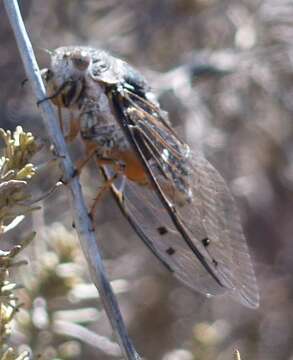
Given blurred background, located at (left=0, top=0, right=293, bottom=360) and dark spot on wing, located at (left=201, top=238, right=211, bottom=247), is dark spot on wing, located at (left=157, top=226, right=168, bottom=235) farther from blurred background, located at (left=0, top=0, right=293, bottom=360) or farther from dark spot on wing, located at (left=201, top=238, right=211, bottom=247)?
blurred background, located at (left=0, top=0, right=293, bottom=360)

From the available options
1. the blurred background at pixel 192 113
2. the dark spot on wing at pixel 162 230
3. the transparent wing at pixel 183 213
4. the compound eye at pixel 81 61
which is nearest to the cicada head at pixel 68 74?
the compound eye at pixel 81 61

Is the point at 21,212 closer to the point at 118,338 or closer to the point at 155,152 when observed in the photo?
the point at 118,338

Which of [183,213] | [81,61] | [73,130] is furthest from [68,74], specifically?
[183,213]

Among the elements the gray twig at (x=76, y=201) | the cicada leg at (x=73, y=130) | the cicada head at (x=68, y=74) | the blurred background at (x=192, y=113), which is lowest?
the gray twig at (x=76, y=201)

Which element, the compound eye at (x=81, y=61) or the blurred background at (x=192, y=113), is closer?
the compound eye at (x=81, y=61)

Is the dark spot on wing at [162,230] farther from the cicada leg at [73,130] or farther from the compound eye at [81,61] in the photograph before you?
the compound eye at [81,61]

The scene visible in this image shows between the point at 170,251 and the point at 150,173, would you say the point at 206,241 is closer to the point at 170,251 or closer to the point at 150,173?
the point at 170,251
